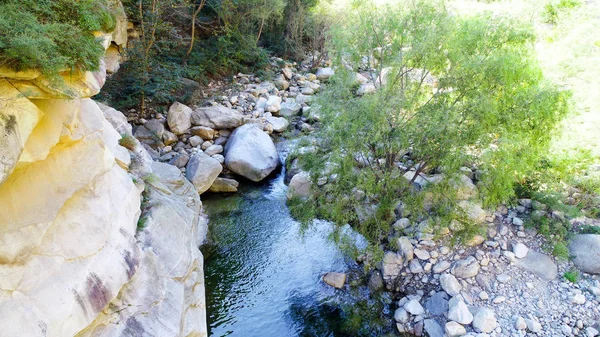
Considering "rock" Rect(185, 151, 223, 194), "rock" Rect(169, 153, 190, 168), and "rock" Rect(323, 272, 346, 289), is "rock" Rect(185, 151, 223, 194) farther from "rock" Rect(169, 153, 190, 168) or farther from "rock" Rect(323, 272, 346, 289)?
"rock" Rect(323, 272, 346, 289)

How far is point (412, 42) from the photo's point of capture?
12.1 m

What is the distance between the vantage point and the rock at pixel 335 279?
12.8 meters

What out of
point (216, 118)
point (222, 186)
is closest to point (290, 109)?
point (216, 118)

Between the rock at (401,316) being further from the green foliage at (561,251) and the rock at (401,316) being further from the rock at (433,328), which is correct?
the green foliage at (561,251)

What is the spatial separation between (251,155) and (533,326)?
40.9ft

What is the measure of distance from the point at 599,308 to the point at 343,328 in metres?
6.74

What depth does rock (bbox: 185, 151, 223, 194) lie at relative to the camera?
55.5 ft

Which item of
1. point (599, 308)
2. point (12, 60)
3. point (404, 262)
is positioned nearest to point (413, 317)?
point (404, 262)

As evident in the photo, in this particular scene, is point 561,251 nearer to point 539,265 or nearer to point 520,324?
point 539,265

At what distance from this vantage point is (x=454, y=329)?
10586mm

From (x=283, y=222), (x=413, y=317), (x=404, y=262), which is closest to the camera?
(x=413, y=317)

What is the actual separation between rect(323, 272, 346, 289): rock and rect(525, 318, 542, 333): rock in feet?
16.7

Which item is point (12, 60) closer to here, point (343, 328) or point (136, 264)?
point (136, 264)

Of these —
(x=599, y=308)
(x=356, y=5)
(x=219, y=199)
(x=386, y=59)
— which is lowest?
(x=219, y=199)
